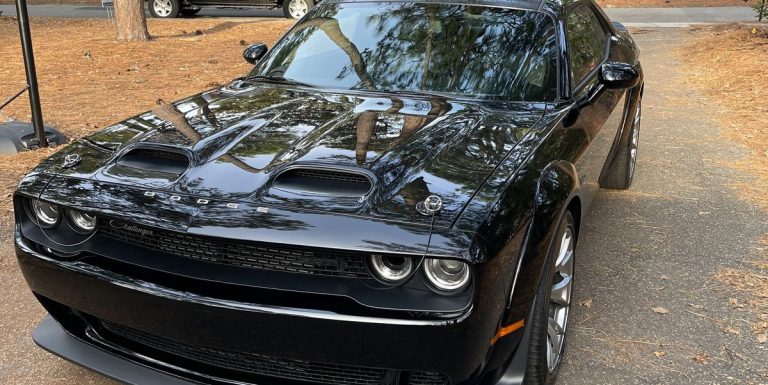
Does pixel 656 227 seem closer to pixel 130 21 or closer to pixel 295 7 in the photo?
pixel 130 21

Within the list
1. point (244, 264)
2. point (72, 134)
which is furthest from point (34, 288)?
point (72, 134)

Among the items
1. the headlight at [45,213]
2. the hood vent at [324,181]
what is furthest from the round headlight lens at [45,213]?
the hood vent at [324,181]

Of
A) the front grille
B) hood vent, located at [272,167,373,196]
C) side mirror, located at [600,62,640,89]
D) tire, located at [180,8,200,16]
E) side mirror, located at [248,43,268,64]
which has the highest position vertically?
side mirror, located at [600,62,640,89]

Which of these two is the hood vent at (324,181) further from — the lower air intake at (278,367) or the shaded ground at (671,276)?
the shaded ground at (671,276)

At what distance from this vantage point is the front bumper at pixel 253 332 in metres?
2.19

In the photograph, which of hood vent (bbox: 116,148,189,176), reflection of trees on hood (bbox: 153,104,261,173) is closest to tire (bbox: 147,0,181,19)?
reflection of trees on hood (bbox: 153,104,261,173)

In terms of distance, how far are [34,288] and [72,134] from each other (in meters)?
4.60

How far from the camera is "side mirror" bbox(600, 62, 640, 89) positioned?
372cm

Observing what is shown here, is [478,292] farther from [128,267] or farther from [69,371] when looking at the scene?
[69,371]

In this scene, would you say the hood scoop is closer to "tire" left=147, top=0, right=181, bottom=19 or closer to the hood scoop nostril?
the hood scoop nostril

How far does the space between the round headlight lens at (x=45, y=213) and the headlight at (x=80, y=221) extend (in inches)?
2.7

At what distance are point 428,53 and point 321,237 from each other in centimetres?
179

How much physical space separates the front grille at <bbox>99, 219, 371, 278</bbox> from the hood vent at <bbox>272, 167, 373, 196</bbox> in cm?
26

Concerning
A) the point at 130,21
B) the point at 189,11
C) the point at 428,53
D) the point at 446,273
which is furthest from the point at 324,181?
the point at 189,11
